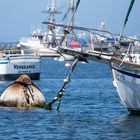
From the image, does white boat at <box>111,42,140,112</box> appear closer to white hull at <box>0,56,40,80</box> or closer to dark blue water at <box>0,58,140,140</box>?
dark blue water at <box>0,58,140,140</box>

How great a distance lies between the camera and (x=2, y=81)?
243 ft

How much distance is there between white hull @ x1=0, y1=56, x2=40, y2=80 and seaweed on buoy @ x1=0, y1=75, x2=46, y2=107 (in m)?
29.8

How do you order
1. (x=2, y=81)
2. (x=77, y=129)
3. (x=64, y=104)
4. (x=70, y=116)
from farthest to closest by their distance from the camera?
(x=2, y=81) → (x=64, y=104) → (x=70, y=116) → (x=77, y=129)

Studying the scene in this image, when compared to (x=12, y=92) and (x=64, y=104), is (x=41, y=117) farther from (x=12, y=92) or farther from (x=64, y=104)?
(x=64, y=104)

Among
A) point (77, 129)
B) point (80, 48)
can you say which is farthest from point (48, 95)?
point (77, 129)

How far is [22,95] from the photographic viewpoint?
4188 centimetres

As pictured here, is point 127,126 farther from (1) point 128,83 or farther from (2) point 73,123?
(1) point 128,83

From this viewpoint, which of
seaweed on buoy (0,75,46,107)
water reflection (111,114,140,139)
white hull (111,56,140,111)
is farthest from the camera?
seaweed on buoy (0,75,46,107)

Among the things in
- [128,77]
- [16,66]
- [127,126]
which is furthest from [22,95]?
[16,66]

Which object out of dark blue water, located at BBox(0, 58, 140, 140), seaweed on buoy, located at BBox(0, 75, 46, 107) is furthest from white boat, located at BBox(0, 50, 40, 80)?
seaweed on buoy, located at BBox(0, 75, 46, 107)

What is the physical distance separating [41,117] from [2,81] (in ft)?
116

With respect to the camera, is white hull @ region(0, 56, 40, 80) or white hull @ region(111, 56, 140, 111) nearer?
white hull @ region(111, 56, 140, 111)

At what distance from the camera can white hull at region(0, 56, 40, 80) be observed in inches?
2864

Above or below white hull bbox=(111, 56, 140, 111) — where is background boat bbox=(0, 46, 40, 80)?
below
